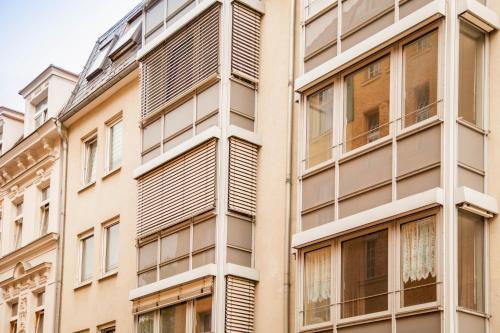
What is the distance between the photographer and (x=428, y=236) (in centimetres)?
1574

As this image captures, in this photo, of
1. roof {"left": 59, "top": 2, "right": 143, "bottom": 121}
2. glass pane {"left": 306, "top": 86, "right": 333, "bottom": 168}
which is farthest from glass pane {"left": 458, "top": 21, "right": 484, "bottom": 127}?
roof {"left": 59, "top": 2, "right": 143, "bottom": 121}

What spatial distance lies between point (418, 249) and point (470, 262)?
835mm

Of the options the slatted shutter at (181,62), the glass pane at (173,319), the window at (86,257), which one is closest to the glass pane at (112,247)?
the window at (86,257)

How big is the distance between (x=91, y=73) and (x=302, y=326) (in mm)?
14381

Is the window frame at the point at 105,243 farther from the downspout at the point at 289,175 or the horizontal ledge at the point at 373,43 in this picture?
the horizontal ledge at the point at 373,43

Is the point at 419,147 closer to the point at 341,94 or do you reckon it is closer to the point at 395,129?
the point at 395,129

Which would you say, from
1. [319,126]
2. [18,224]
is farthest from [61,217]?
[319,126]

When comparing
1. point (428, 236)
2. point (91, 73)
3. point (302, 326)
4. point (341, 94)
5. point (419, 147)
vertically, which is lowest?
point (302, 326)

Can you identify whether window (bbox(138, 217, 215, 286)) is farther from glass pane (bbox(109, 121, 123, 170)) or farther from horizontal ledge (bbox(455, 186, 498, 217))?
horizontal ledge (bbox(455, 186, 498, 217))

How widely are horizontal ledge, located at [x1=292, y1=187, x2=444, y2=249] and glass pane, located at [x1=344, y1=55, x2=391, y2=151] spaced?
134 centimetres

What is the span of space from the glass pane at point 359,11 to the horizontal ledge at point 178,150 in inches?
145

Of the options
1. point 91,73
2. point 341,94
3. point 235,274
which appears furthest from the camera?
point 91,73

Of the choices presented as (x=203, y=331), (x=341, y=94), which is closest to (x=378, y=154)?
(x=341, y=94)

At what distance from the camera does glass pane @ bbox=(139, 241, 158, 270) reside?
73.0 ft
